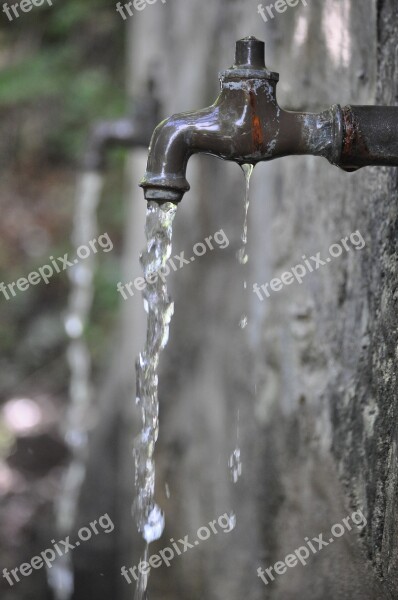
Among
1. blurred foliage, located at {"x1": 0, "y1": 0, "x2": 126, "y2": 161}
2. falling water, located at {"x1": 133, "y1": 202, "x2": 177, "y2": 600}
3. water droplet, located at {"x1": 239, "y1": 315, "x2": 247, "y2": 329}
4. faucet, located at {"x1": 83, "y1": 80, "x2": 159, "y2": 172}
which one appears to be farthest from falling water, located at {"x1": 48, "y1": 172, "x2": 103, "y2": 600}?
falling water, located at {"x1": 133, "y1": 202, "x2": 177, "y2": 600}

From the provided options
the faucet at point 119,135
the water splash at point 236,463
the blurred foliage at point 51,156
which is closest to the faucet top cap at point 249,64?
the water splash at point 236,463

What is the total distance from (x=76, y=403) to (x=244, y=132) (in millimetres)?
3847

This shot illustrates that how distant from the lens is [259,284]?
90.3 inches

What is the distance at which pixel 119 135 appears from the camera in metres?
3.22

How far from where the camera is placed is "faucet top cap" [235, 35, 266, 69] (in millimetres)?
1242

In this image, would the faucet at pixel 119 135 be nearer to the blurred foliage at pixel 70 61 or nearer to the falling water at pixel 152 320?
the falling water at pixel 152 320

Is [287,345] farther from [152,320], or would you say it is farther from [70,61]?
[70,61]

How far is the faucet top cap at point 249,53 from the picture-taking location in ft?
4.08

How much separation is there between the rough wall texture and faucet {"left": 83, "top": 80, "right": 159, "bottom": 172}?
13cm

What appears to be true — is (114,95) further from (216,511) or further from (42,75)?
(216,511)

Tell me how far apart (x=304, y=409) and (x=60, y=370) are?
155 inches

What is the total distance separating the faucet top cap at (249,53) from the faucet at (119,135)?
1983mm

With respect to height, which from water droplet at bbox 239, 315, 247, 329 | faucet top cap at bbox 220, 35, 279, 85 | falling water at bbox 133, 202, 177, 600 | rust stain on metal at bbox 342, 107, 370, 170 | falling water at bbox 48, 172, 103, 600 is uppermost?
faucet top cap at bbox 220, 35, 279, 85

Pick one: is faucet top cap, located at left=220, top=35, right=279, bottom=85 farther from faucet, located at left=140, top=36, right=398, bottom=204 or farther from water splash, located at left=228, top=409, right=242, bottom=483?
water splash, located at left=228, top=409, right=242, bottom=483
